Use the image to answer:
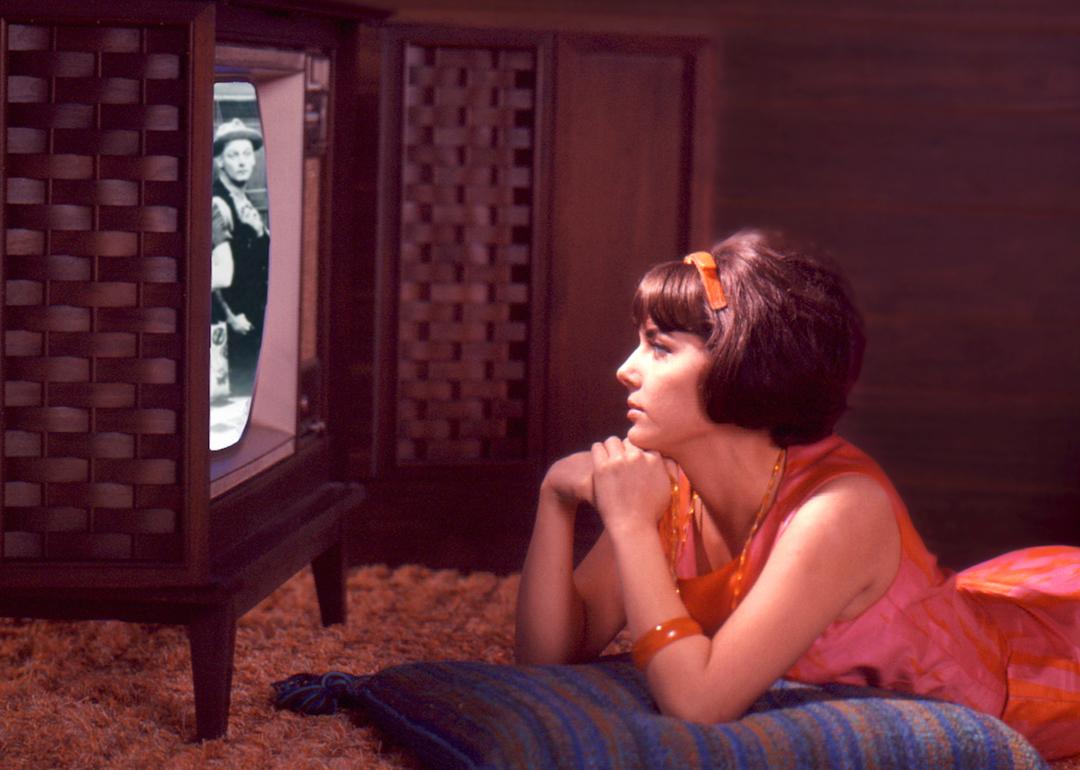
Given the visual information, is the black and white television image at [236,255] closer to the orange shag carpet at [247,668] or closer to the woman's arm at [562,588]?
the orange shag carpet at [247,668]

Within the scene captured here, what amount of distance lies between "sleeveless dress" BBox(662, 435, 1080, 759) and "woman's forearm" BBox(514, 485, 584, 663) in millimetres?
133

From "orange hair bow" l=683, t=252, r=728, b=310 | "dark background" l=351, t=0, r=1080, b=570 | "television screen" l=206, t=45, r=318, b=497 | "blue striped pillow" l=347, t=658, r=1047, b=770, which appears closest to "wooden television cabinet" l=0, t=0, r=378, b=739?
"television screen" l=206, t=45, r=318, b=497

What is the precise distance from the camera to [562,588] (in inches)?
65.4

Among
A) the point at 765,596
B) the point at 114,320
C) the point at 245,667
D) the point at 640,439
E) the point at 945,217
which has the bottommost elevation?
the point at 245,667

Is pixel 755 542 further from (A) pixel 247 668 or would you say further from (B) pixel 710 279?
(A) pixel 247 668

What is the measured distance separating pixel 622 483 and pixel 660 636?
177 mm

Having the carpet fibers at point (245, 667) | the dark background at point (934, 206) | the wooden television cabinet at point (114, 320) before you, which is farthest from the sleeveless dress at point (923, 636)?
the dark background at point (934, 206)

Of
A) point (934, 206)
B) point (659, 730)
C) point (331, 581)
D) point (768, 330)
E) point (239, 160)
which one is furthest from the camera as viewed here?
point (934, 206)

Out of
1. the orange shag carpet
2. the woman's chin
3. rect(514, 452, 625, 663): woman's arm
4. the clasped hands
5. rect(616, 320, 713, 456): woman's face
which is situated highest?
rect(616, 320, 713, 456): woman's face

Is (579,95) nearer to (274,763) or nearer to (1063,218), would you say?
(1063,218)

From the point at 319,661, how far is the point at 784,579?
81cm

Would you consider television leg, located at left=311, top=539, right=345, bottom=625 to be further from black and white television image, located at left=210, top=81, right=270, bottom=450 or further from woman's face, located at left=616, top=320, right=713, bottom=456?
woman's face, located at left=616, top=320, right=713, bottom=456

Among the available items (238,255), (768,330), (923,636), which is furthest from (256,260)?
(923,636)

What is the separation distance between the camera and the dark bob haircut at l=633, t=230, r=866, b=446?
1.52 meters
